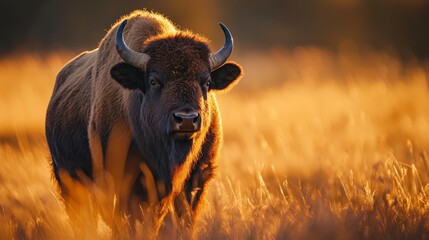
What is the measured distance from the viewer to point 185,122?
6.52m

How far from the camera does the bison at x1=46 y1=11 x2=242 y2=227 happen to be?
7.00 m

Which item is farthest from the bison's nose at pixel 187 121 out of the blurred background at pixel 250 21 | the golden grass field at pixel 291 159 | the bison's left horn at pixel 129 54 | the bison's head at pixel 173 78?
the blurred background at pixel 250 21

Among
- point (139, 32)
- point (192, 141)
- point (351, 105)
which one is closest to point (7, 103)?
point (351, 105)

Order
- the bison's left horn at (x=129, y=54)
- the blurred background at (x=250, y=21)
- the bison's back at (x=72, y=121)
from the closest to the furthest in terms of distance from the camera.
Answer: the bison's left horn at (x=129, y=54) → the bison's back at (x=72, y=121) → the blurred background at (x=250, y=21)

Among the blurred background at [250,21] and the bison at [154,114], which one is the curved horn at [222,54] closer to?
the bison at [154,114]

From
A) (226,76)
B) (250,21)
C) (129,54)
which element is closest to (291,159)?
(226,76)

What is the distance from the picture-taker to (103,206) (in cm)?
741

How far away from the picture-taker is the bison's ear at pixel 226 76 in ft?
25.5

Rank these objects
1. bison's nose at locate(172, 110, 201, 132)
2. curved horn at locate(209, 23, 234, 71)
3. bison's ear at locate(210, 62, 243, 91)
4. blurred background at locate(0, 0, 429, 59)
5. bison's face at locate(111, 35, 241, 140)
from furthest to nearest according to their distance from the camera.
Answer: blurred background at locate(0, 0, 429, 59) → bison's ear at locate(210, 62, 243, 91) → curved horn at locate(209, 23, 234, 71) → bison's face at locate(111, 35, 241, 140) → bison's nose at locate(172, 110, 201, 132)

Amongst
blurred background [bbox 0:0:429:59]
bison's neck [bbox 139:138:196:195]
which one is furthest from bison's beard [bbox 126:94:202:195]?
blurred background [bbox 0:0:429:59]

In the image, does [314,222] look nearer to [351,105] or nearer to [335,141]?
[335,141]

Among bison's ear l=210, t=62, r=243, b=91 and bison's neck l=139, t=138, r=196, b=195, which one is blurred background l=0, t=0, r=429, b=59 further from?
bison's neck l=139, t=138, r=196, b=195

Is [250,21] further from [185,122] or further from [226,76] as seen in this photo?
[185,122]

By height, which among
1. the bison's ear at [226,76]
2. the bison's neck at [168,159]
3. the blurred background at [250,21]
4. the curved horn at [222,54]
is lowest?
the blurred background at [250,21]
